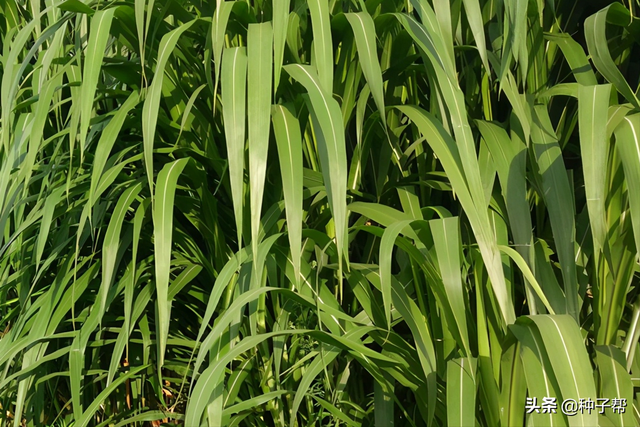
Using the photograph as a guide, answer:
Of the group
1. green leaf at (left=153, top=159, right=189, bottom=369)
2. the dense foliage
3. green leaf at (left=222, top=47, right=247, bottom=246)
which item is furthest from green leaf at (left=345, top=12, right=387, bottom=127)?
green leaf at (left=153, top=159, right=189, bottom=369)

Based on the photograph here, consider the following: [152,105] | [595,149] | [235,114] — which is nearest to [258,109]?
[235,114]

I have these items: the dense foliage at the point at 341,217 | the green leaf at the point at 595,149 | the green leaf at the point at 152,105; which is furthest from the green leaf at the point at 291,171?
the green leaf at the point at 595,149

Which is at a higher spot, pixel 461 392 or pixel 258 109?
pixel 258 109

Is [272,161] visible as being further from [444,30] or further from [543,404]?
[543,404]

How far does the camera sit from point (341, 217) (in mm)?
604

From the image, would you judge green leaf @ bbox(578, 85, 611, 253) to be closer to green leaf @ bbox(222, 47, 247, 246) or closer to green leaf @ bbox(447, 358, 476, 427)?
green leaf @ bbox(447, 358, 476, 427)

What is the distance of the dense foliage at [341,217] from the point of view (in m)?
0.64

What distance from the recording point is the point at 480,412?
0.71m

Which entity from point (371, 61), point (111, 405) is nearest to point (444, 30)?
point (371, 61)

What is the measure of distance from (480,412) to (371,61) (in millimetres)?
417

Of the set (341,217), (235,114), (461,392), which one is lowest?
(461,392)

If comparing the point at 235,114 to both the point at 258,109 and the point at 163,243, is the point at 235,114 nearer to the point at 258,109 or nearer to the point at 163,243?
the point at 258,109

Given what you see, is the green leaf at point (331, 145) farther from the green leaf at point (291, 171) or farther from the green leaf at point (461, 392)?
the green leaf at point (461, 392)

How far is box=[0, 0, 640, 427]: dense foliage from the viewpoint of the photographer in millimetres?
639
